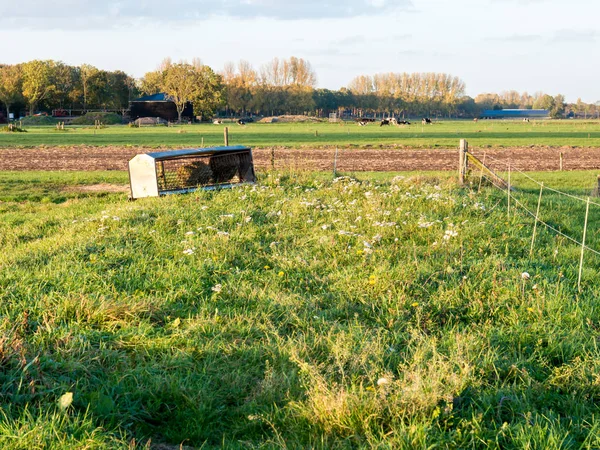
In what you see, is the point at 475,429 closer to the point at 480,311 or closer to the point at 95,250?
the point at 480,311

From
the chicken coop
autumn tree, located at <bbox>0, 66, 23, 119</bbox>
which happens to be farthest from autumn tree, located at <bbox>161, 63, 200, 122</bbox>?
the chicken coop

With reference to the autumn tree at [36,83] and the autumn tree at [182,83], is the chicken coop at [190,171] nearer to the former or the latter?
the autumn tree at [182,83]

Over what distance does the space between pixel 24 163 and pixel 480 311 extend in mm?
26988

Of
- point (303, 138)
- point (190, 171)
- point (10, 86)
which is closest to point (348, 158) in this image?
point (190, 171)

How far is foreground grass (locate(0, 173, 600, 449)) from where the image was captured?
4379mm

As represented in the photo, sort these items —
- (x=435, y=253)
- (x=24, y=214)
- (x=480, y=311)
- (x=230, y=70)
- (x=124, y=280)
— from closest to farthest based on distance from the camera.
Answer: (x=480, y=311)
(x=124, y=280)
(x=435, y=253)
(x=24, y=214)
(x=230, y=70)

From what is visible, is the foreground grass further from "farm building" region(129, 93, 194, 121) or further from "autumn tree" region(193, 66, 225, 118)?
"farm building" region(129, 93, 194, 121)

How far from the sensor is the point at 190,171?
53.0 ft

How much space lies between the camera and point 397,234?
30.7 feet

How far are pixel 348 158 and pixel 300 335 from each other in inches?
1003

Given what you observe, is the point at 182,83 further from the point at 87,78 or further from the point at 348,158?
the point at 348,158

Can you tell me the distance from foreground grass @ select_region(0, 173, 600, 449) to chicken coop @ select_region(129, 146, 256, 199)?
420 cm

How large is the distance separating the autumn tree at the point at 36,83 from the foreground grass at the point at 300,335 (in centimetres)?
10415

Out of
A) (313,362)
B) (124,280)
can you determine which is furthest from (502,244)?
(124,280)
